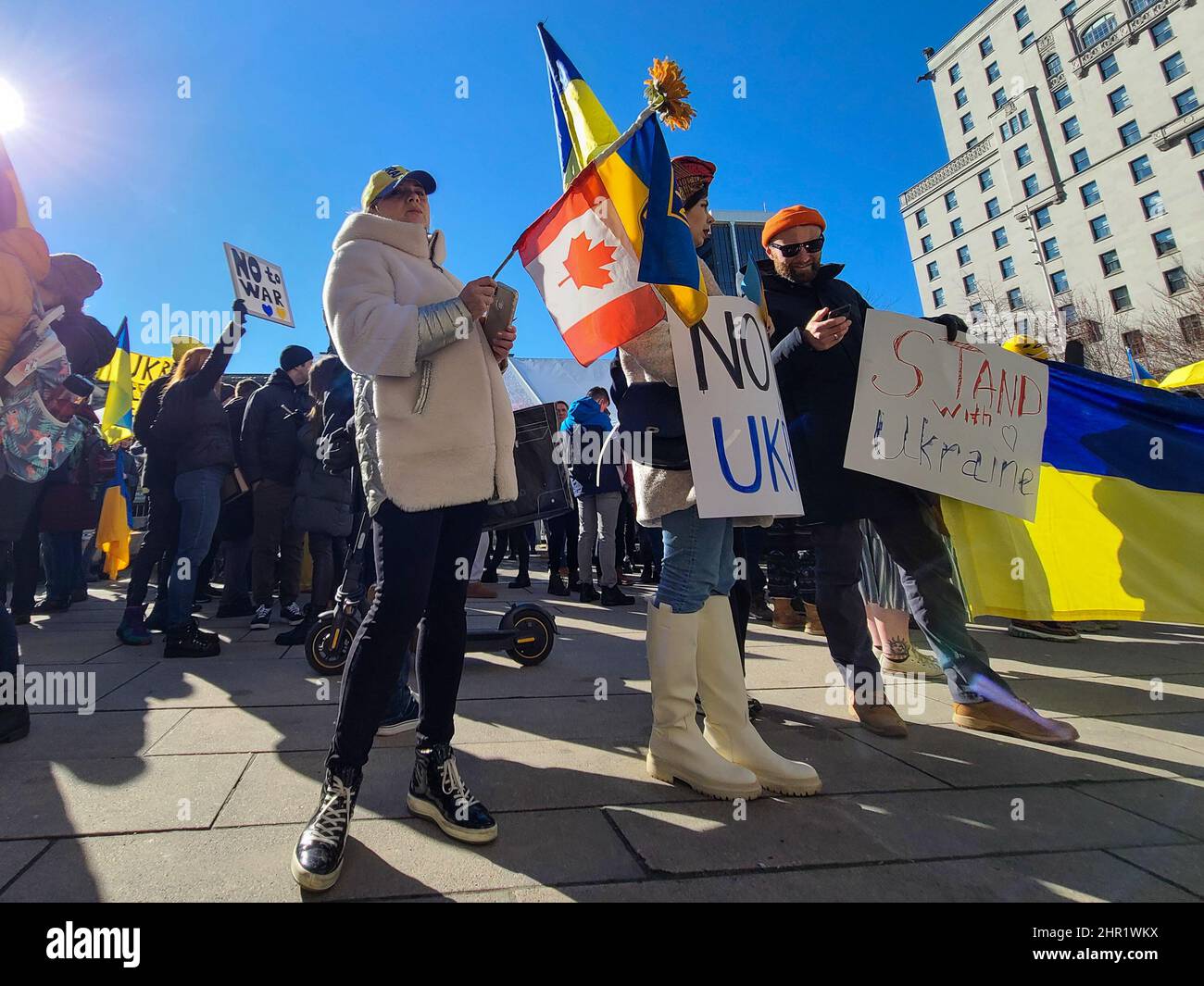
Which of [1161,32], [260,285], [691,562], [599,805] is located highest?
[1161,32]

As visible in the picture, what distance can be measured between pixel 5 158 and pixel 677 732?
3665 millimetres

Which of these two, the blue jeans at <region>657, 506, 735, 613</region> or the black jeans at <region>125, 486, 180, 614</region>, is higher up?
the black jeans at <region>125, 486, 180, 614</region>

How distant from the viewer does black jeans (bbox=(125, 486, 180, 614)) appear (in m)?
4.31

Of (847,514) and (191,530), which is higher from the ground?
(191,530)

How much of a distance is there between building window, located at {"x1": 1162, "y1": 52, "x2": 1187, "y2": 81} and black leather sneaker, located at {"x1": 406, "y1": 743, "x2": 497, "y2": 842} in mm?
58620

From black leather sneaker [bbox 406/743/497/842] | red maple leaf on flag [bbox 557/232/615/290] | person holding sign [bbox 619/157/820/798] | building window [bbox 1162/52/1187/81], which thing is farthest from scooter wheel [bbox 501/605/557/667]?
building window [bbox 1162/52/1187/81]

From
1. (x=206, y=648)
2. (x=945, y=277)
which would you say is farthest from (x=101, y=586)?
(x=945, y=277)

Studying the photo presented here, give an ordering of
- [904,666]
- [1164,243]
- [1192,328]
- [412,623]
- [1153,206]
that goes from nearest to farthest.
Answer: [412,623] → [904,666] → [1192,328] → [1164,243] → [1153,206]

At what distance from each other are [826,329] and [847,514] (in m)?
0.84

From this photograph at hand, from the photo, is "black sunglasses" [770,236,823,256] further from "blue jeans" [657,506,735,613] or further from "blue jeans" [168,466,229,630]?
"blue jeans" [168,466,229,630]

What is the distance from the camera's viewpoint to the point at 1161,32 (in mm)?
40781

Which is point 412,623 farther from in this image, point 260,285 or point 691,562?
point 260,285

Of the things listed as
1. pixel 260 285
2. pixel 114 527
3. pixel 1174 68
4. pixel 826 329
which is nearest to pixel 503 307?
pixel 826 329

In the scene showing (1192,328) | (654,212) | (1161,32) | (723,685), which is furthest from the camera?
(1161,32)
